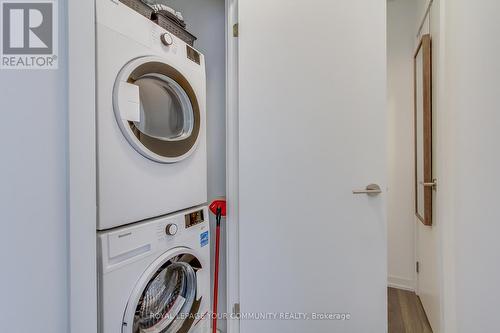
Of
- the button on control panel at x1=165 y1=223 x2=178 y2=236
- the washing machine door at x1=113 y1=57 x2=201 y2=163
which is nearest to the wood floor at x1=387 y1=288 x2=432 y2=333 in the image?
the button on control panel at x1=165 y1=223 x2=178 y2=236

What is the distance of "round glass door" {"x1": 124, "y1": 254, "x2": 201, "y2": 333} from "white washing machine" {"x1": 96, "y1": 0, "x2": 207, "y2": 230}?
279mm

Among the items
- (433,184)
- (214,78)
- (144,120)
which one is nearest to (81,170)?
(144,120)

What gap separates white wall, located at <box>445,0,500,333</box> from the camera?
90 cm

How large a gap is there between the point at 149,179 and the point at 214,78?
3.10 ft

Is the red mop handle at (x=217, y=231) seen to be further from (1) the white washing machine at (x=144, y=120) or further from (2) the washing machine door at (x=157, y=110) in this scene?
(2) the washing machine door at (x=157, y=110)

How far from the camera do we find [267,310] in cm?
142

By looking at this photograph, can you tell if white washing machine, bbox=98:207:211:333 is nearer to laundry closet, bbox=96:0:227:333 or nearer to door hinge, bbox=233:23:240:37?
laundry closet, bbox=96:0:227:333

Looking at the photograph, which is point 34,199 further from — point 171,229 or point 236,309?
point 236,309

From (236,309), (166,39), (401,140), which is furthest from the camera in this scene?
(401,140)

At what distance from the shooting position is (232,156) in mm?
1511

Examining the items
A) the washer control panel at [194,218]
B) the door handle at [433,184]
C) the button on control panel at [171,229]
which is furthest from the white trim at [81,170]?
the door handle at [433,184]

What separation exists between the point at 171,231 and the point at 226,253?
60cm

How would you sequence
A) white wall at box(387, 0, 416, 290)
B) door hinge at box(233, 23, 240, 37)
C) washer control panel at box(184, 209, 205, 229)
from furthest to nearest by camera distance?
white wall at box(387, 0, 416, 290), door hinge at box(233, 23, 240, 37), washer control panel at box(184, 209, 205, 229)

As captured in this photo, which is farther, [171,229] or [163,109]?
[163,109]
